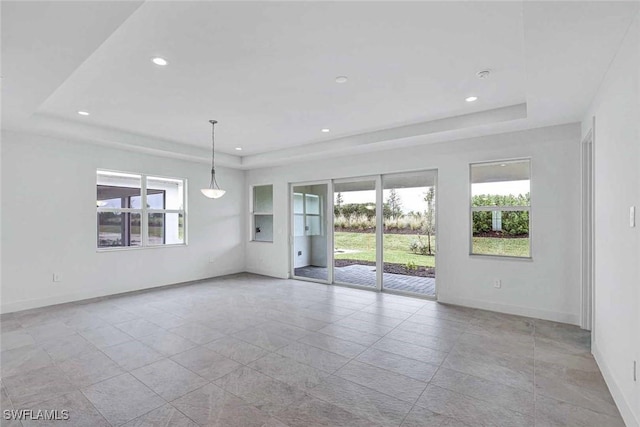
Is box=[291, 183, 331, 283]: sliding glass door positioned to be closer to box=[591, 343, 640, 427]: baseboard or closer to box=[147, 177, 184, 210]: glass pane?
box=[147, 177, 184, 210]: glass pane

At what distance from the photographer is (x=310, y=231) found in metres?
6.98

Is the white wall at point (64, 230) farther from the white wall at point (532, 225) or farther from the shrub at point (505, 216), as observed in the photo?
the shrub at point (505, 216)

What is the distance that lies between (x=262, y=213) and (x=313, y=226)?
1.52m

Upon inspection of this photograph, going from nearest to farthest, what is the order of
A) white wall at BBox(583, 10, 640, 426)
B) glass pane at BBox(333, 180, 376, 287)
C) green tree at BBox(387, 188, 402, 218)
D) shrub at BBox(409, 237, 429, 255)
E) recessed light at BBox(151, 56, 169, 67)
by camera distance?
white wall at BBox(583, 10, 640, 426), recessed light at BBox(151, 56, 169, 67), shrub at BBox(409, 237, 429, 255), green tree at BBox(387, 188, 402, 218), glass pane at BBox(333, 180, 376, 287)

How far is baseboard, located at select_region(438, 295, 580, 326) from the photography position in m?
4.14

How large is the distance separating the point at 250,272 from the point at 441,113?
18.4ft

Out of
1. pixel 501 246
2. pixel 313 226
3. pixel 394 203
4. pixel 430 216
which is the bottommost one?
pixel 501 246

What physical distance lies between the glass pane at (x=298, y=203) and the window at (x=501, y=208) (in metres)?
3.48

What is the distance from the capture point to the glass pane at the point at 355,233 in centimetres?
601

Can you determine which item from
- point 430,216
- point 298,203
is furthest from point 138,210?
point 430,216

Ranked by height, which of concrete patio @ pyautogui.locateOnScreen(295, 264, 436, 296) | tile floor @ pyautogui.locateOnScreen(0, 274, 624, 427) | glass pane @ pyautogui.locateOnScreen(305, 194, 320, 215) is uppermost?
Answer: glass pane @ pyautogui.locateOnScreen(305, 194, 320, 215)

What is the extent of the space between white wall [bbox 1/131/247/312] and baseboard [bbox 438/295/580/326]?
205 inches

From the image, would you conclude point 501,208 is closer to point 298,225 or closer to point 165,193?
point 298,225

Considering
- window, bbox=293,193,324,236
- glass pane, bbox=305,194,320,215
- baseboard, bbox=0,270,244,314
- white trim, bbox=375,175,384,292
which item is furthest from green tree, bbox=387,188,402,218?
baseboard, bbox=0,270,244,314
